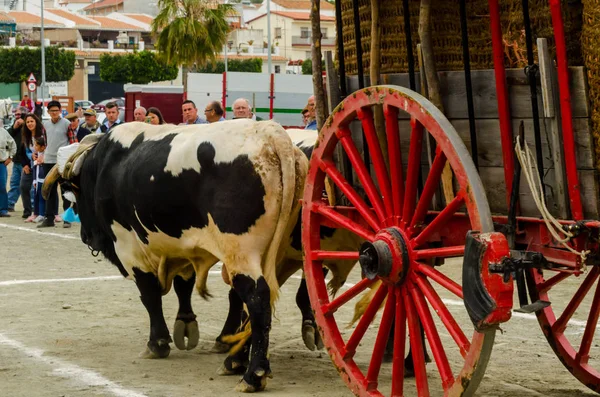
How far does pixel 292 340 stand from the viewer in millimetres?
8664

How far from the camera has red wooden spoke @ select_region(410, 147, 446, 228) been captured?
531 cm

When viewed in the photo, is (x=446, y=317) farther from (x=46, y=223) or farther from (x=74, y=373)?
(x=46, y=223)

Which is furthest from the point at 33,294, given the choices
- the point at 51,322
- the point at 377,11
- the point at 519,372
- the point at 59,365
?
the point at 377,11

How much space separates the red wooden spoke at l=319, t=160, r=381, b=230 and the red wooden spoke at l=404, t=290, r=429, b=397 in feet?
1.55

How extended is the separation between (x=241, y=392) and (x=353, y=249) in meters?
1.27

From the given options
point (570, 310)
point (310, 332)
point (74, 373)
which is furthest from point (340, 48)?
point (74, 373)

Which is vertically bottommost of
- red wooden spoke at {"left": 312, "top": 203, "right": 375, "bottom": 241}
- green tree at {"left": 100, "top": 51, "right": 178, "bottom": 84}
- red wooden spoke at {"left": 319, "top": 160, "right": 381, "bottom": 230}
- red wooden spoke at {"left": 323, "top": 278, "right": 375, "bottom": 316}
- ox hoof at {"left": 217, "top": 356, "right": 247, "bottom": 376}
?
ox hoof at {"left": 217, "top": 356, "right": 247, "bottom": 376}

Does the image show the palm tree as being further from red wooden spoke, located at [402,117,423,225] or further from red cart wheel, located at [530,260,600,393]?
red wooden spoke, located at [402,117,423,225]

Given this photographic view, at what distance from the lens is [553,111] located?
506 centimetres

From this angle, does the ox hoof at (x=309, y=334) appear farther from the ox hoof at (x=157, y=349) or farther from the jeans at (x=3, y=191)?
the jeans at (x=3, y=191)

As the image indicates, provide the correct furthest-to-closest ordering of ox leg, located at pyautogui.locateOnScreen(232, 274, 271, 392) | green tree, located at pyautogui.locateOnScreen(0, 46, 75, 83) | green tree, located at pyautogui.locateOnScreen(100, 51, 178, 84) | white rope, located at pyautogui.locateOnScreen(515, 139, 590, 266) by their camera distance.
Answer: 1. green tree, located at pyautogui.locateOnScreen(100, 51, 178, 84)
2. green tree, located at pyautogui.locateOnScreen(0, 46, 75, 83)
3. ox leg, located at pyautogui.locateOnScreen(232, 274, 271, 392)
4. white rope, located at pyautogui.locateOnScreen(515, 139, 590, 266)

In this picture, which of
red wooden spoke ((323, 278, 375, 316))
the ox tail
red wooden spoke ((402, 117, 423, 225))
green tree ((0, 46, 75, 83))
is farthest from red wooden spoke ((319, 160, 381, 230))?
green tree ((0, 46, 75, 83))

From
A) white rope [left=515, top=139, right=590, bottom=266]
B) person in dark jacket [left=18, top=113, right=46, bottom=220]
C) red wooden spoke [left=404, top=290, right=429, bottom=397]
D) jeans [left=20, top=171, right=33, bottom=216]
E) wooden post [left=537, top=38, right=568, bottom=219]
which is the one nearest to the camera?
white rope [left=515, top=139, right=590, bottom=266]

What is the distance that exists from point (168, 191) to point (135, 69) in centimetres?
7218
